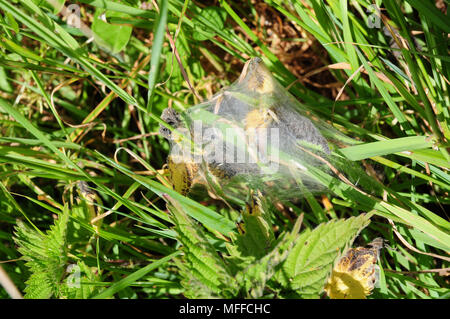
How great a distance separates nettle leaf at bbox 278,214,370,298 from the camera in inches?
44.1

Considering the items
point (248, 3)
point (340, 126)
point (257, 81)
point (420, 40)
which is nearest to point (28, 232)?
point (257, 81)

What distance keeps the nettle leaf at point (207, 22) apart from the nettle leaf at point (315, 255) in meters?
0.88

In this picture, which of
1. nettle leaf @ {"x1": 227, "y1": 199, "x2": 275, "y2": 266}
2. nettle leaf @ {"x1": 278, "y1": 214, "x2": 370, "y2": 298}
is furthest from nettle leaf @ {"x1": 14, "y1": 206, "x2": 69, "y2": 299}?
nettle leaf @ {"x1": 278, "y1": 214, "x2": 370, "y2": 298}

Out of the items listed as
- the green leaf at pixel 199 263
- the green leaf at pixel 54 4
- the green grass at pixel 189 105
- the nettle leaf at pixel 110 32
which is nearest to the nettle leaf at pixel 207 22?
the green grass at pixel 189 105

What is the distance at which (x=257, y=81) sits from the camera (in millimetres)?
1397

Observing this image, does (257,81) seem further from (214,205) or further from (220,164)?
(214,205)

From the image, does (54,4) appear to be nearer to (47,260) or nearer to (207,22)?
(207,22)

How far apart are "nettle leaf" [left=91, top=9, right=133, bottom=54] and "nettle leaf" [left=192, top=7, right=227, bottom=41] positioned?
27cm

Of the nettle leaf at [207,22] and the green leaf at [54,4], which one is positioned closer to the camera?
the green leaf at [54,4]

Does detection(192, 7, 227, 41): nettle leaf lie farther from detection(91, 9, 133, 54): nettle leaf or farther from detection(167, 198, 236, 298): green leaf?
detection(167, 198, 236, 298): green leaf

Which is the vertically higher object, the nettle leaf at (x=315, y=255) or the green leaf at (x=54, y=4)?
the green leaf at (x=54, y=4)

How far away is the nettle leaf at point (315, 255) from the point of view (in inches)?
44.1

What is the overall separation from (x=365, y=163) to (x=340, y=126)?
17 centimetres

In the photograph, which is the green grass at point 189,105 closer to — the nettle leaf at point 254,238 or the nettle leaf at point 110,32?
the nettle leaf at point 110,32
